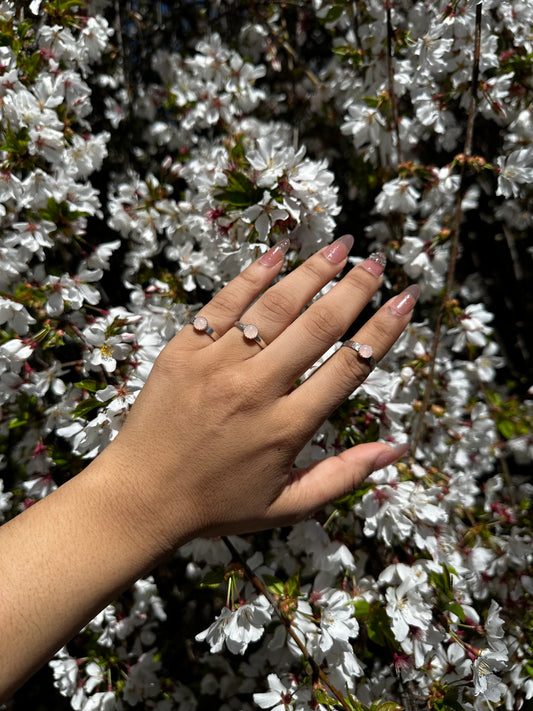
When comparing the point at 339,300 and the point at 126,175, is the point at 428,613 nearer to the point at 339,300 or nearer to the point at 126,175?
the point at 339,300

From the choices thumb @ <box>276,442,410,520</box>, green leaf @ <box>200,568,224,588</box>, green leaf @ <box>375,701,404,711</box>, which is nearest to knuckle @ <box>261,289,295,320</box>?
thumb @ <box>276,442,410,520</box>

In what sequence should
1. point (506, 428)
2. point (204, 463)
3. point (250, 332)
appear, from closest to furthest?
point (204, 463) → point (250, 332) → point (506, 428)

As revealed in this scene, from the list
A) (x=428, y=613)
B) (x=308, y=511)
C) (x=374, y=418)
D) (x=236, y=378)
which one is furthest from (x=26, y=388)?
(x=428, y=613)

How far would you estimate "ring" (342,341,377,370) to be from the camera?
1.35 metres

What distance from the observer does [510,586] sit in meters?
2.06

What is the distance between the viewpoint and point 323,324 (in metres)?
1.36

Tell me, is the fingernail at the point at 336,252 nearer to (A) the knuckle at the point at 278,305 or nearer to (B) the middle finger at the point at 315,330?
(B) the middle finger at the point at 315,330

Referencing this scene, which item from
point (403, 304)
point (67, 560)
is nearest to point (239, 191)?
point (403, 304)

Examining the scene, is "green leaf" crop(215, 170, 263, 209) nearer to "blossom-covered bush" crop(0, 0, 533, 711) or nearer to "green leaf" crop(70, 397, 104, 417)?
"blossom-covered bush" crop(0, 0, 533, 711)

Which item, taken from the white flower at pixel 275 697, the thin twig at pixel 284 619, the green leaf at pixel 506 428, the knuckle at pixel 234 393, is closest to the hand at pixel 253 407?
the knuckle at pixel 234 393

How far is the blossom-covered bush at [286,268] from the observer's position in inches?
62.3

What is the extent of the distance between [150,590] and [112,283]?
57.9 inches

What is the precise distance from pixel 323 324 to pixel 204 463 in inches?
18.1

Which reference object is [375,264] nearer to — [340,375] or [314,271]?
[314,271]
